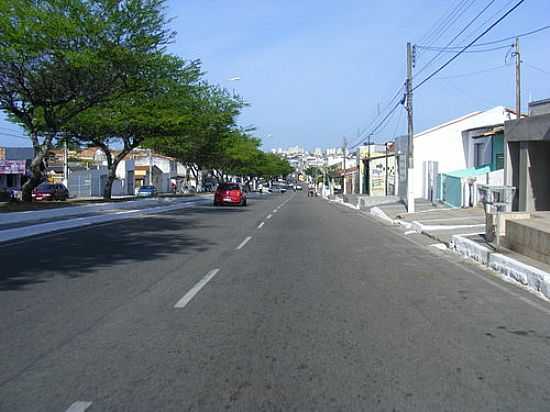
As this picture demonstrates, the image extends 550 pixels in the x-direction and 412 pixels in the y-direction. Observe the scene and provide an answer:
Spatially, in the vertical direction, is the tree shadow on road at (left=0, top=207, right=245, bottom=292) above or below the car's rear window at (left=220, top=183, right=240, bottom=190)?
below

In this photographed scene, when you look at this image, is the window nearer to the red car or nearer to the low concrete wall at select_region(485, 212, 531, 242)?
the red car

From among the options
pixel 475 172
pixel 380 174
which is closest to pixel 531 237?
pixel 475 172

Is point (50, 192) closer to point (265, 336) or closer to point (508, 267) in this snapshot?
point (508, 267)

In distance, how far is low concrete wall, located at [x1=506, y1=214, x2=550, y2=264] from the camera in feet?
39.2

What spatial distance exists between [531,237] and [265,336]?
7.46 meters

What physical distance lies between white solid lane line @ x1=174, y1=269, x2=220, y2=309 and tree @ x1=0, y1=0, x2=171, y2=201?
14.5 meters

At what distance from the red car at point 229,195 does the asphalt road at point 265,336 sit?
96.0 ft

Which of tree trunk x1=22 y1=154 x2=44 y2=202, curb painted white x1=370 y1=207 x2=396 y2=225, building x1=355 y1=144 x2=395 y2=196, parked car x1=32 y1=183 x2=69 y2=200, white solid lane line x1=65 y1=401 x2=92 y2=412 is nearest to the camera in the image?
white solid lane line x1=65 y1=401 x2=92 y2=412

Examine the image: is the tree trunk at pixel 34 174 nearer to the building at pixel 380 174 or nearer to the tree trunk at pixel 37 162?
the tree trunk at pixel 37 162

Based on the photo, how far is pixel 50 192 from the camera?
153 ft

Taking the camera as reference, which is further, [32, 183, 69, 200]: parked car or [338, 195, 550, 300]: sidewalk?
[32, 183, 69, 200]: parked car

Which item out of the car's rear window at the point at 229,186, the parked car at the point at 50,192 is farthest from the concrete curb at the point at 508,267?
the parked car at the point at 50,192

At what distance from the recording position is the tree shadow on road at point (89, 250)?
1195cm

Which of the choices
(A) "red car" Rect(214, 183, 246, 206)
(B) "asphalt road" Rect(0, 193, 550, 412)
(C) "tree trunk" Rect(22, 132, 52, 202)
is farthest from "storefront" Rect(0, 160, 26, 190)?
(B) "asphalt road" Rect(0, 193, 550, 412)
